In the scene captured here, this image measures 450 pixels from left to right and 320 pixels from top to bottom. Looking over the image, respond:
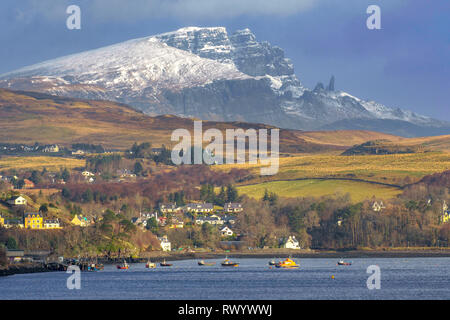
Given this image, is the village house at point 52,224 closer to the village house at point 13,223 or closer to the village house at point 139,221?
the village house at point 13,223

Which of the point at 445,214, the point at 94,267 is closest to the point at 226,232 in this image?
the point at 445,214

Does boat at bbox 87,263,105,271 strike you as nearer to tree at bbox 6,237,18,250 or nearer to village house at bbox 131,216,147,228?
tree at bbox 6,237,18,250

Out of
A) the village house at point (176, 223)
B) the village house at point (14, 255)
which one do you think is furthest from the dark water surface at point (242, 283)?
the village house at point (176, 223)

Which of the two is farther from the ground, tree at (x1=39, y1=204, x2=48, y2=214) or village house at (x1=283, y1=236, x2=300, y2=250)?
tree at (x1=39, y1=204, x2=48, y2=214)

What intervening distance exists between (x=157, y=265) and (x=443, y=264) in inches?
1609

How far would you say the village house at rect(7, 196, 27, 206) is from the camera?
176m

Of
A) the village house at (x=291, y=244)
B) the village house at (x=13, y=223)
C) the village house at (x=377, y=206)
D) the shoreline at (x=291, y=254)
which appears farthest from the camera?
the village house at (x=377, y=206)

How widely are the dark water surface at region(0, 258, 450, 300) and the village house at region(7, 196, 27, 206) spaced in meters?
41.1

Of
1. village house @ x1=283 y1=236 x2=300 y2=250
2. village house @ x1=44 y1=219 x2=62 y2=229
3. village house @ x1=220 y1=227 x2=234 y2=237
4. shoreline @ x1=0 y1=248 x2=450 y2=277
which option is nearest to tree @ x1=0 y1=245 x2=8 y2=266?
shoreline @ x1=0 y1=248 x2=450 y2=277

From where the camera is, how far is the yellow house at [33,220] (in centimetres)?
16212

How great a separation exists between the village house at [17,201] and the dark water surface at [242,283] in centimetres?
4107

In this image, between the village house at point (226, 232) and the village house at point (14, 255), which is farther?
the village house at point (226, 232)

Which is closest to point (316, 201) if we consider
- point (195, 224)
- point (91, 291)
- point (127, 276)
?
point (195, 224)
